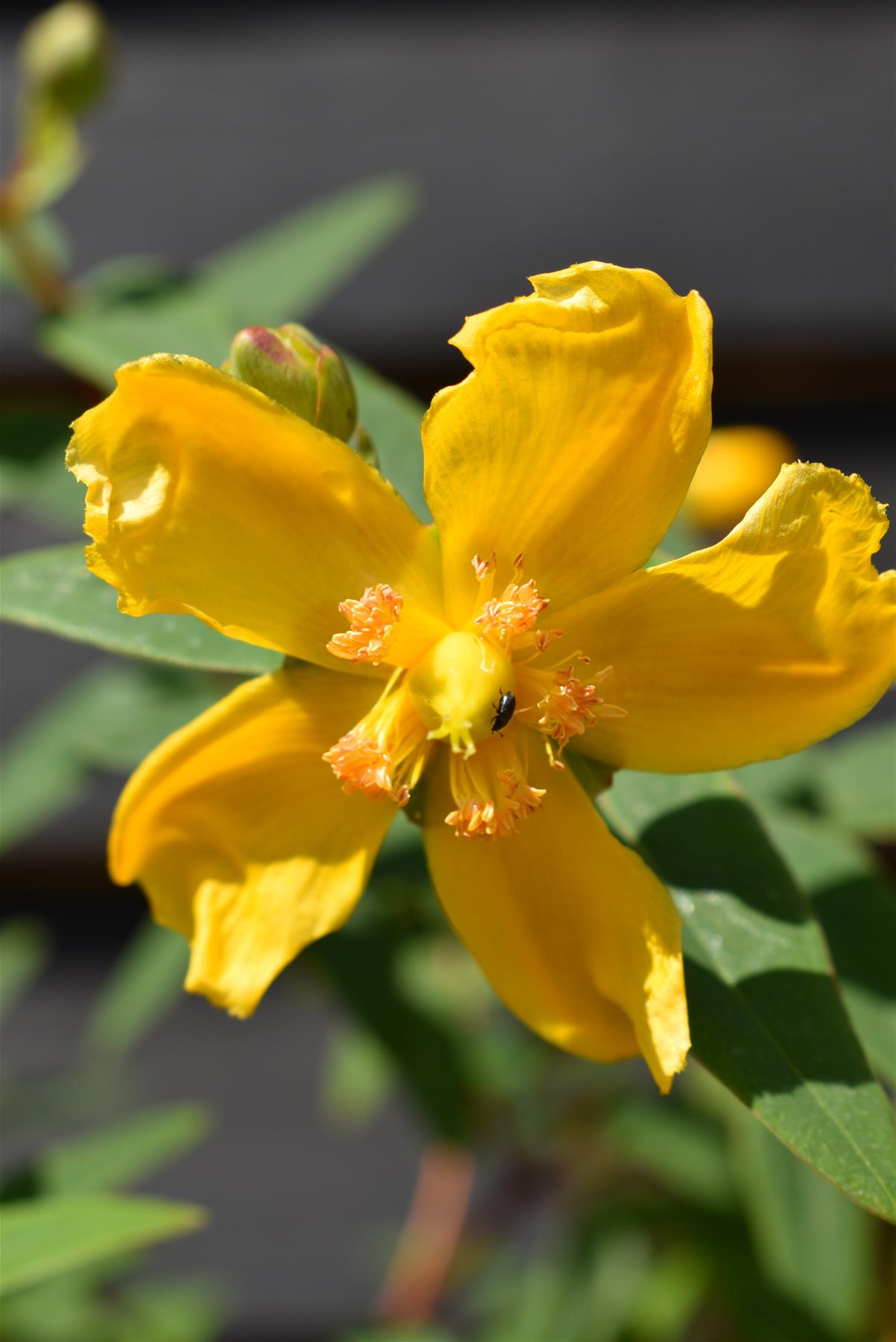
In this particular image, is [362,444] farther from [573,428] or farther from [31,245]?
[31,245]

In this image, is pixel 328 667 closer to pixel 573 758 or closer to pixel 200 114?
pixel 573 758

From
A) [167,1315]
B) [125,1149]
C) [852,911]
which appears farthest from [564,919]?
[167,1315]

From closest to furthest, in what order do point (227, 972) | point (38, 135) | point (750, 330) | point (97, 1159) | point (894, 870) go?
point (227, 972) < point (97, 1159) < point (38, 135) < point (894, 870) < point (750, 330)

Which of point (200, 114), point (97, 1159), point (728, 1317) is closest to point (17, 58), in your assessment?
point (200, 114)

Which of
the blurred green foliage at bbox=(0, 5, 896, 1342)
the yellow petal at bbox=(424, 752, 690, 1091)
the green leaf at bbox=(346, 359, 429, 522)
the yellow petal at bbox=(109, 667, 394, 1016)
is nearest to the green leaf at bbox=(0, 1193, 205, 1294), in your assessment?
the blurred green foliage at bbox=(0, 5, 896, 1342)

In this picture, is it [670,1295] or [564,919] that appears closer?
[564,919]

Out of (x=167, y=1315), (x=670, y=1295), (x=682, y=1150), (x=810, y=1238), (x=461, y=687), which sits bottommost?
(x=167, y=1315)
